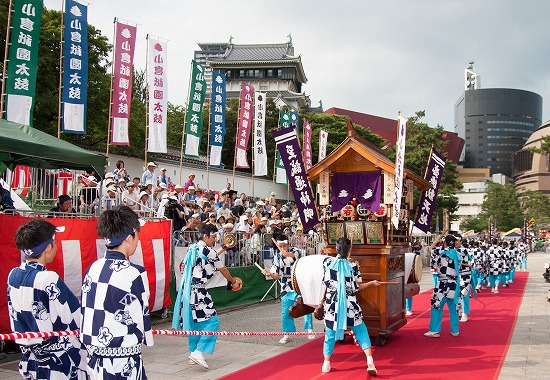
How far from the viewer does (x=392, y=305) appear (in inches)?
323

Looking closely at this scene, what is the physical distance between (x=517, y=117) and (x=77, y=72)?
380 ft

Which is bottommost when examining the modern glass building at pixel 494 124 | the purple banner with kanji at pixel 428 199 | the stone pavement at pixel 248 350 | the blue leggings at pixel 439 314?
the stone pavement at pixel 248 350

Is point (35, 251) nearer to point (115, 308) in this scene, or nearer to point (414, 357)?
point (115, 308)

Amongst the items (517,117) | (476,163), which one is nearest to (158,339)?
(476,163)

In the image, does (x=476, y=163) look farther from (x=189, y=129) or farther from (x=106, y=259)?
(x=106, y=259)

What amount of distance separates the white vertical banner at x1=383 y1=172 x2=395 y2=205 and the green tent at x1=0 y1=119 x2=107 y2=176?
437 centimetres

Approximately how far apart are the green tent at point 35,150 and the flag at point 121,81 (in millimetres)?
6003

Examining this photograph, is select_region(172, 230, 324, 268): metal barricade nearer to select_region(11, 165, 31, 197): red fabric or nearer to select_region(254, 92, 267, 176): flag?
select_region(11, 165, 31, 197): red fabric

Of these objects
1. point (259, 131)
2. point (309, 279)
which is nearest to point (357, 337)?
point (309, 279)

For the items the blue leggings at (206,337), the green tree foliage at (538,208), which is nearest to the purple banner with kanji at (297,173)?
the blue leggings at (206,337)

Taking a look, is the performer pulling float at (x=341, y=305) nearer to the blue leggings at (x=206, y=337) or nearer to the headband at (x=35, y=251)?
the blue leggings at (x=206, y=337)

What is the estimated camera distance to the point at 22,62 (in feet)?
39.4

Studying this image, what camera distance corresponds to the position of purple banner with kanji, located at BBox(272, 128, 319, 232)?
8.56 meters

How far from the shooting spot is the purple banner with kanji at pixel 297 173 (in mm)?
8562
